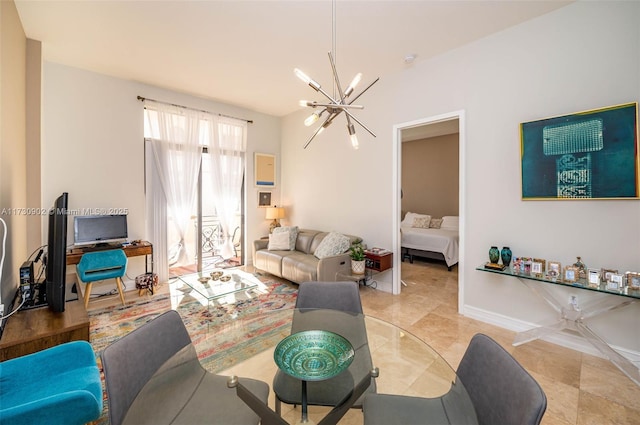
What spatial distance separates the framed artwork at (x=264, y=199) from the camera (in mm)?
5218

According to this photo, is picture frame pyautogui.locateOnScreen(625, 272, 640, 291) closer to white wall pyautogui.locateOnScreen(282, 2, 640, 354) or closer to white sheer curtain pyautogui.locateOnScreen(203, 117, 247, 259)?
white wall pyautogui.locateOnScreen(282, 2, 640, 354)

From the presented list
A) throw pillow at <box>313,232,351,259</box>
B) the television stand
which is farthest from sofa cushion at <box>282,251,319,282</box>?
the television stand

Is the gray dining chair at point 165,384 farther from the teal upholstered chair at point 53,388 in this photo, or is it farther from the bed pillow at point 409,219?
the bed pillow at point 409,219

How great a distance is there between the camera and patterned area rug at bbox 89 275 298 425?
5.16ft

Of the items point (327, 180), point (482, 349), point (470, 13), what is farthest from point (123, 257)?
point (470, 13)

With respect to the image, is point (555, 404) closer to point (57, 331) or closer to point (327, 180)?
point (57, 331)

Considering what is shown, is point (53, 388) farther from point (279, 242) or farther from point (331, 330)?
point (279, 242)

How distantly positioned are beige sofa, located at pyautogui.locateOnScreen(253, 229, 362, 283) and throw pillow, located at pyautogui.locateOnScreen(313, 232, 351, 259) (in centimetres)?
8

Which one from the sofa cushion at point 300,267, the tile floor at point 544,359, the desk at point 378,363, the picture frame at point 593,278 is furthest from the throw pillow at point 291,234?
the picture frame at point 593,278

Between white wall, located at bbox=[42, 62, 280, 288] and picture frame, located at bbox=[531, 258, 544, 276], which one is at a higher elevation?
white wall, located at bbox=[42, 62, 280, 288]

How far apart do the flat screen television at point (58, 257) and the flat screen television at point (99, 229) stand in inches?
67.6

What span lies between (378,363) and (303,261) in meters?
2.35

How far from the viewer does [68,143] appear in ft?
11.0

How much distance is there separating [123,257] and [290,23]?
10.8 feet
